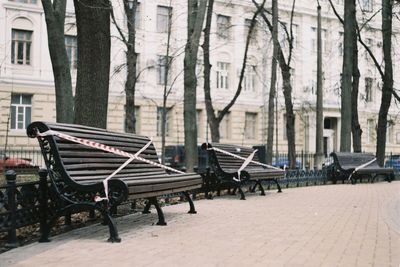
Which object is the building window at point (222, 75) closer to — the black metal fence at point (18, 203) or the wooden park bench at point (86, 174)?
the wooden park bench at point (86, 174)

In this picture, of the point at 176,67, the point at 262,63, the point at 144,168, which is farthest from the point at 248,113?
A: the point at 144,168

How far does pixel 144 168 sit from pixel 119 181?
88.0 inches

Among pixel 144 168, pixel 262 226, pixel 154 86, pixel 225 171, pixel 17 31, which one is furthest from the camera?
pixel 154 86

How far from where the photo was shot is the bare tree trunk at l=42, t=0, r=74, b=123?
1220cm

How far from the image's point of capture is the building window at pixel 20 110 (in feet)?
118

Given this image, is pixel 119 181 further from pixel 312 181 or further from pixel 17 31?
pixel 17 31

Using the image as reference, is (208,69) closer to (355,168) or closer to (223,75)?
(355,168)

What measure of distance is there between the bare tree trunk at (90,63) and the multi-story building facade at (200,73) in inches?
724

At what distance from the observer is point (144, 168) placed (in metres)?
8.68

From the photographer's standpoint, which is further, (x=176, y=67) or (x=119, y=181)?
(x=176, y=67)

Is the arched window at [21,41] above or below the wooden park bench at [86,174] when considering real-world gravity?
above

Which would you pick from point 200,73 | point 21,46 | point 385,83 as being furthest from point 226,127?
point 385,83

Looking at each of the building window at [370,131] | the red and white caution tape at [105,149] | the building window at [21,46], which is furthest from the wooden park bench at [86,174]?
the building window at [370,131]

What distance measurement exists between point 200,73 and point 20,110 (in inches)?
467
